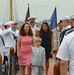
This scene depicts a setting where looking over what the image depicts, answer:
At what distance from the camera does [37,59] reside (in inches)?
338

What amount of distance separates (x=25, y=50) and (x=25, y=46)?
0.11 metres

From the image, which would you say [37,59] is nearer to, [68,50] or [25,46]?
[25,46]

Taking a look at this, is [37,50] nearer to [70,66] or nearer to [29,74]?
[29,74]

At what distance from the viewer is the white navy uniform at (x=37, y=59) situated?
8585mm

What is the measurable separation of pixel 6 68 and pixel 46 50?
5.74 feet

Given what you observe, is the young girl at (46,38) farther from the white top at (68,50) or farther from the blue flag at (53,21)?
the blue flag at (53,21)

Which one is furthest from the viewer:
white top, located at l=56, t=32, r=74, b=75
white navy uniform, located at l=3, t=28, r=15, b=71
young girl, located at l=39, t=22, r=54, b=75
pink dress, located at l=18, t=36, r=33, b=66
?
young girl, located at l=39, t=22, r=54, b=75

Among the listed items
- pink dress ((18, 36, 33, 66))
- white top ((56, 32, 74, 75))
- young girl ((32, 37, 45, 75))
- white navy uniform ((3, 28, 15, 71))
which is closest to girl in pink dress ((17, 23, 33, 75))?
pink dress ((18, 36, 33, 66))

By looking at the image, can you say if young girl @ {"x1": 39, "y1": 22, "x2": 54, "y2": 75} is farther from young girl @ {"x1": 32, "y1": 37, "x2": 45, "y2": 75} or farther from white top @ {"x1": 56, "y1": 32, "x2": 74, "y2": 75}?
white top @ {"x1": 56, "y1": 32, "x2": 74, "y2": 75}

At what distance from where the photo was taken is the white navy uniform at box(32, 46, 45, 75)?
8.59 meters

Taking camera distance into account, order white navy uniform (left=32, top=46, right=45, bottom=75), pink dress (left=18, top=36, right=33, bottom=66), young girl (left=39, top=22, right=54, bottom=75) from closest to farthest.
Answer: white navy uniform (left=32, top=46, right=45, bottom=75)
pink dress (left=18, top=36, right=33, bottom=66)
young girl (left=39, top=22, right=54, bottom=75)

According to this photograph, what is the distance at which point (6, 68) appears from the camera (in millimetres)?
8328

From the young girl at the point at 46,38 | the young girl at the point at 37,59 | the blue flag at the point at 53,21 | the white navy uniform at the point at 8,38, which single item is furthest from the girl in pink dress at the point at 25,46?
the blue flag at the point at 53,21

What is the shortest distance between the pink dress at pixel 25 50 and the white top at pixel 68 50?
5033 mm
